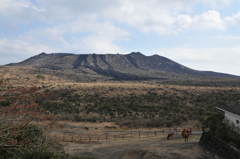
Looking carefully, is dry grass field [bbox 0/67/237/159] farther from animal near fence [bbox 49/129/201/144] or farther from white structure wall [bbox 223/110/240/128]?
white structure wall [bbox 223/110/240/128]

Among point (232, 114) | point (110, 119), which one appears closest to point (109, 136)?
point (110, 119)

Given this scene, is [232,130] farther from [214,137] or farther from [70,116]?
[70,116]

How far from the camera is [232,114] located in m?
28.4

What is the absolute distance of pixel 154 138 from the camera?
1304 inches

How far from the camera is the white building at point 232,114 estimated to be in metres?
27.3

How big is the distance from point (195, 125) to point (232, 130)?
13.1m

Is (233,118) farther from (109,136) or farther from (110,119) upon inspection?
(110,119)

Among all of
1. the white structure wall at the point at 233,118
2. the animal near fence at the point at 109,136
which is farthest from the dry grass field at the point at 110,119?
the white structure wall at the point at 233,118

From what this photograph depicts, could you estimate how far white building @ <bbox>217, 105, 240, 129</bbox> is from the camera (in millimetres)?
27344

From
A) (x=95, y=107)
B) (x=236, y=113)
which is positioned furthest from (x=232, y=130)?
(x=95, y=107)

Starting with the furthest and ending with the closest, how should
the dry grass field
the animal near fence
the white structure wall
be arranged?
the animal near fence, the white structure wall, the dry grass field

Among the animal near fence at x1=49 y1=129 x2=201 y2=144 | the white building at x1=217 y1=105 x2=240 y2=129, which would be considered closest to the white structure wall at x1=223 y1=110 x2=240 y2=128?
the white building at x1=217 y1=105 x2=240 y2=129

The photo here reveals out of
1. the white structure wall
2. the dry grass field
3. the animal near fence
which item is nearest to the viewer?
the dry grass field

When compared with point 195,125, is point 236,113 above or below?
above
